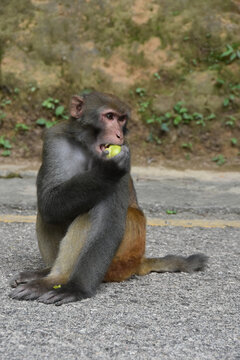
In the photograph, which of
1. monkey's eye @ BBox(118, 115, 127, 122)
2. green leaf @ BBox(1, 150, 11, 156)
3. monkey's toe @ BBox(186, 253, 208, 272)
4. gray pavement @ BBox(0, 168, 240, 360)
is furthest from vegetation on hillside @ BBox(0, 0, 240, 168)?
monkey's eye @ BBox(118, 115, 127, 122)

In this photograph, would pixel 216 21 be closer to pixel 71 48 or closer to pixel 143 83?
pixel 143 83

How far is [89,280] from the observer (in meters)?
3.85

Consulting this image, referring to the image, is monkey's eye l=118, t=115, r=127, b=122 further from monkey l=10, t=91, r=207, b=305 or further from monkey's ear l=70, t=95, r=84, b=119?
monkey's ear l=70, t=95, r=84, b=119

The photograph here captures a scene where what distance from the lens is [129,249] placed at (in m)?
4.19

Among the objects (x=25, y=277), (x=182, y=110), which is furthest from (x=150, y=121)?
(x=25, y=277)

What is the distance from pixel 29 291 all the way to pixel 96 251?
0.47 meters

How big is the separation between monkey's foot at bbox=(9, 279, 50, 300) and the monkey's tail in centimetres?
91

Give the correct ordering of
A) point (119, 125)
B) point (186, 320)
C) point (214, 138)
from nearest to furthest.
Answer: point (186, 320) → point (119, 125) → point (214, 138)

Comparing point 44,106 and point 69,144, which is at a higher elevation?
point 69,144

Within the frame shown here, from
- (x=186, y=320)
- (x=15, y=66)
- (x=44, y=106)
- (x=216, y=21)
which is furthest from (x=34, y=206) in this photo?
(x=216, y=21)

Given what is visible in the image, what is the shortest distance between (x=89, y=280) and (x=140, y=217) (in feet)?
2.14

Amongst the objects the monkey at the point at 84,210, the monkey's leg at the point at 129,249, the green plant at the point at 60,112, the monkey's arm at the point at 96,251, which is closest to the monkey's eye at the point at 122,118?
the monkey at the point at 84,210

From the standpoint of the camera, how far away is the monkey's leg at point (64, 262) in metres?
3.80

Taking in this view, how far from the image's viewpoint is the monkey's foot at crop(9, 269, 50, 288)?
4.05 meters
